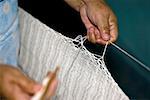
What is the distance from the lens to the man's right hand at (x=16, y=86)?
1.22 feet

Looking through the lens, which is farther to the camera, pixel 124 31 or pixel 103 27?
pixel 124 31

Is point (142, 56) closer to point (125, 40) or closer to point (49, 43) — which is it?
point (125, 40)

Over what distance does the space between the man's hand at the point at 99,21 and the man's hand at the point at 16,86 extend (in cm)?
42

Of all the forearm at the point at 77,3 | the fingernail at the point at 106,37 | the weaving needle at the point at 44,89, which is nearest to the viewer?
the weaving needle at the point at 44,89

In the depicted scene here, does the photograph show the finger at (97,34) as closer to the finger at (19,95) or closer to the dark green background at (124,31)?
the dark green background at (124,31)

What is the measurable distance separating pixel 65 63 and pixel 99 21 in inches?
7.0

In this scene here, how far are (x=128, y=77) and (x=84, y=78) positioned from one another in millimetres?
206

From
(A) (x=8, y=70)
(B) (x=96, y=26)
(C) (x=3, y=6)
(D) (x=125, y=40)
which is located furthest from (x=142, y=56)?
(A) (x=8, y=70)

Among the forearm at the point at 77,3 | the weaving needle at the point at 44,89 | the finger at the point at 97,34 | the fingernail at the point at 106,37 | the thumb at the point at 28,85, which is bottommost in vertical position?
the weaving needle at the point at 44,89

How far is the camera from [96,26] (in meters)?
0.84

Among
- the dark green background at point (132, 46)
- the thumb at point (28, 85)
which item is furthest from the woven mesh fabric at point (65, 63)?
the thumb at point (28, 85)

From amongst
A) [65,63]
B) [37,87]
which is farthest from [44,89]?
[65,63]

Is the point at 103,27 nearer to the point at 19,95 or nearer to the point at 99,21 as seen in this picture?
the point at 99,21

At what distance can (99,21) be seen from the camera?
0.81m
